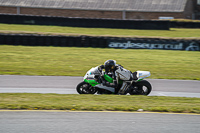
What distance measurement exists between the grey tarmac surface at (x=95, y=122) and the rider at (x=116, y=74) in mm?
2826

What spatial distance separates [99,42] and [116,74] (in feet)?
40.6

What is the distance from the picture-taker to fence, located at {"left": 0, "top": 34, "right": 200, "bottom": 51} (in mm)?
Answer: 22359

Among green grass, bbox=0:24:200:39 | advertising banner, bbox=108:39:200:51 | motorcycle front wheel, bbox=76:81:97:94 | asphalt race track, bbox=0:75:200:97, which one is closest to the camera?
motorcycle front wheel, bbox=76:81:97:94

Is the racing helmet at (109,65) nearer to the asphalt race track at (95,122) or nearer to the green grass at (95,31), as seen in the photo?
the asphalt race track at (95,122)

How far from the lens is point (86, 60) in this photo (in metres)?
19.1

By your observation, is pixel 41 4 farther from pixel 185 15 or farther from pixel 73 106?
pixel 73 106

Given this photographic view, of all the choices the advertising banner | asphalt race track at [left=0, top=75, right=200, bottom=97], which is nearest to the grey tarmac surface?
asphalt race track at [left=0, top=75, right=200, bottom=97]

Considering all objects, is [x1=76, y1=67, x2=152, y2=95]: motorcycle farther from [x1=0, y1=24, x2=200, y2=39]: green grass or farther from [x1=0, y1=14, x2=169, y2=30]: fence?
[x1=0, y1=14, x2=169, y2=30]: fence

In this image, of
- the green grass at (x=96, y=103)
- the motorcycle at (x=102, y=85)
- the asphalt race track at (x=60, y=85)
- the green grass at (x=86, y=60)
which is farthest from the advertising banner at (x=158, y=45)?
the green grass at (x=96, y=103)

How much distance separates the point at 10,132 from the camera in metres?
6.46

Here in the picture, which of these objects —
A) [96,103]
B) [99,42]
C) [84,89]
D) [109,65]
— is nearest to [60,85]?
[84,89]

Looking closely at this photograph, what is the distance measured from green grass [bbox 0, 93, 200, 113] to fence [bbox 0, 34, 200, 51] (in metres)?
12.8

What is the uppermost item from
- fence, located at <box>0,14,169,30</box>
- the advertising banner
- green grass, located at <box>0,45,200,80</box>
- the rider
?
fence, located at <box>0,14,169,30</box>

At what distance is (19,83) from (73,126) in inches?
248
